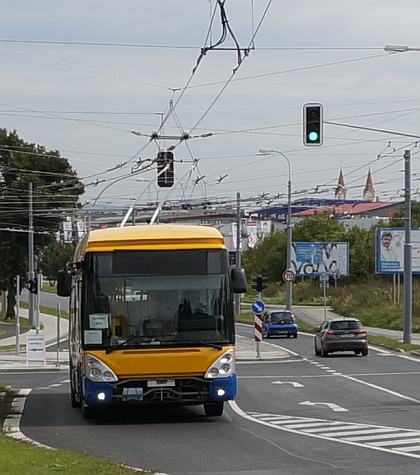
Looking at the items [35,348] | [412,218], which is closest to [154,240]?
[35,348]

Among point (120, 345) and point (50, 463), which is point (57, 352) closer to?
point (120, 345)

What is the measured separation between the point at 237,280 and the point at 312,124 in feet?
33.6

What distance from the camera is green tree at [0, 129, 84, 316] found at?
6628cm

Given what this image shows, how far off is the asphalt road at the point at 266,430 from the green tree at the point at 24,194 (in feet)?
134

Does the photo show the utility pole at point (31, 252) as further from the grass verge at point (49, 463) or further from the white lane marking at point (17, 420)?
the grass verge at point (49, 463)

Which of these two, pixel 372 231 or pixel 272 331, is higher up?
pixel 372 231

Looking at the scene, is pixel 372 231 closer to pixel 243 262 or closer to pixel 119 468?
pixel 243 262

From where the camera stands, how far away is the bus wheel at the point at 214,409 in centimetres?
1730

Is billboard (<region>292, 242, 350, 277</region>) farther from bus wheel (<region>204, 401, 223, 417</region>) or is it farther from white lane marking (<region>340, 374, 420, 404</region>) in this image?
bus wheel (<region>204, 401, 223, 417</region>)

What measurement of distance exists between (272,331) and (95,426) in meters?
40.0

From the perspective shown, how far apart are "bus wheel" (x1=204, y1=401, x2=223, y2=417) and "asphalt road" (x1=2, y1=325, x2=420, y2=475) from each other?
0.18 metres

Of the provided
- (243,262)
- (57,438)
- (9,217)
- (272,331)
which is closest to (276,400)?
(57,438)

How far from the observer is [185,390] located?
1636cm

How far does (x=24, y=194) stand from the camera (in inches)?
2606
